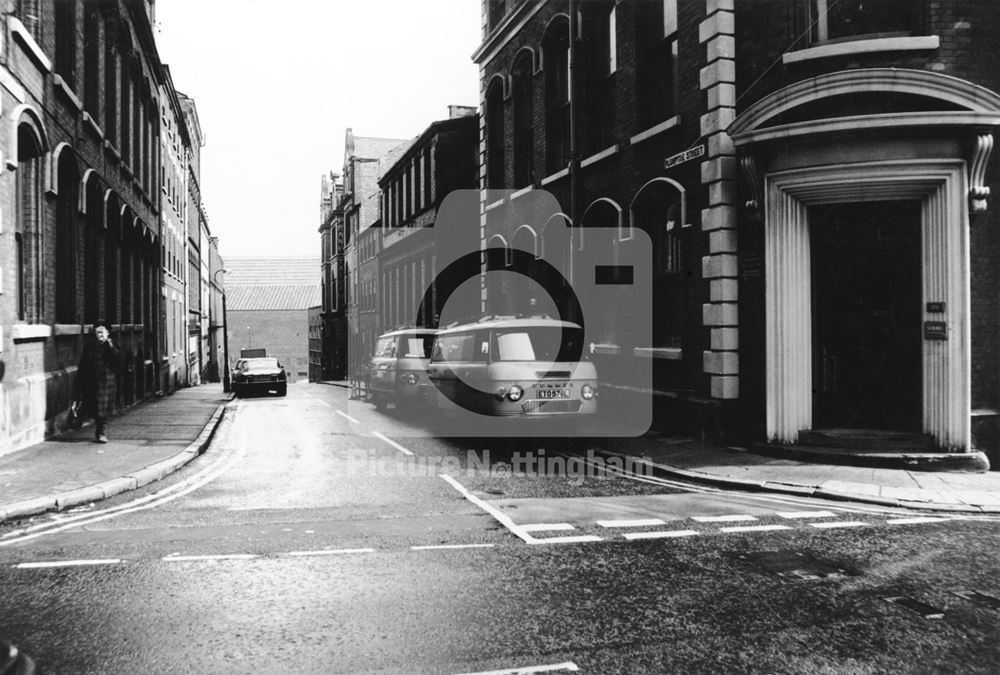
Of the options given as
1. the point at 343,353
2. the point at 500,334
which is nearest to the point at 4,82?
the point at 500,334

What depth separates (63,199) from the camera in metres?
15.0

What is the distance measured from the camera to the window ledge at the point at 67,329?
13.8 m

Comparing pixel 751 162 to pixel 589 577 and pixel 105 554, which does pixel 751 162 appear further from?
pixel 105 554

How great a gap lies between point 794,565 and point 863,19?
30.0ft

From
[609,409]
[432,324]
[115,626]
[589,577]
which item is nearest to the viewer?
[115,626]

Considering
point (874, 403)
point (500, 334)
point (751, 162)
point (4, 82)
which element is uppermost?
point (4, 82)

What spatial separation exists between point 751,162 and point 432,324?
21.6 meters

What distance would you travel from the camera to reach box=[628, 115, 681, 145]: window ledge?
13945 mm

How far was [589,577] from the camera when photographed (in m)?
5.70

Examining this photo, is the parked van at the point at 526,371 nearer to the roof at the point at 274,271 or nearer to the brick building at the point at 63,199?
the brick building at the point at 63,199

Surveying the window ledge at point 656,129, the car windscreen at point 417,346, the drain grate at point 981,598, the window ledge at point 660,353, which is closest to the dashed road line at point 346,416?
the car windscreen at point 417,346

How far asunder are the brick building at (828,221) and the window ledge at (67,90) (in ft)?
34.6

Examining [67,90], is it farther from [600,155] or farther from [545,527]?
[545,527]

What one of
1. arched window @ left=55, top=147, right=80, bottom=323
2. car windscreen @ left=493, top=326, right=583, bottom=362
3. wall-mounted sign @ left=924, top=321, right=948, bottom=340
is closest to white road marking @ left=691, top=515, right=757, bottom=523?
wall-mounted sign @ left=924, top=321, right=948, bottom=340
